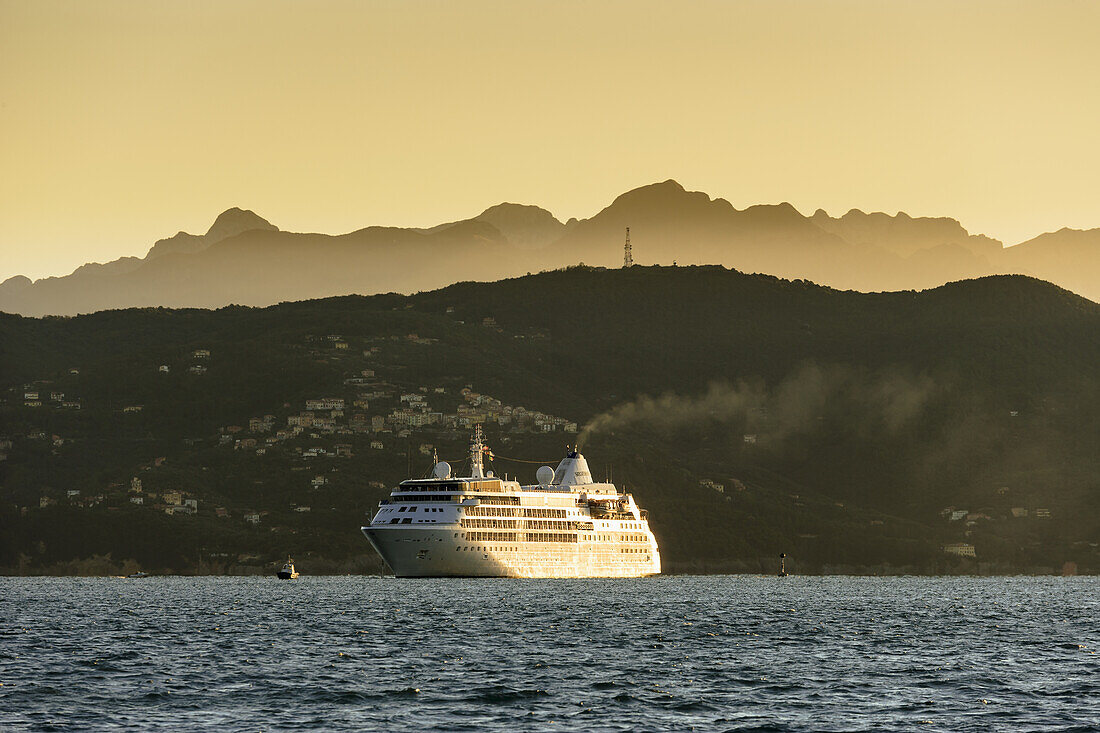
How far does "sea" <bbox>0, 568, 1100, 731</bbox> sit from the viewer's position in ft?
279

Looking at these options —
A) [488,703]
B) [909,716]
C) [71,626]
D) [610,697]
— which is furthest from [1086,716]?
[71,626]

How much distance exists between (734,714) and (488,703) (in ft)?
44.2

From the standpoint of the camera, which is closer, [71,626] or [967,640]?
[967,640]

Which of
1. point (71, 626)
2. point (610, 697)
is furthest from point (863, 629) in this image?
point (71, 626)

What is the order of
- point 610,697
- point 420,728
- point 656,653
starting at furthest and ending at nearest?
1. point 656,653
2. point 610,697
3. point 420,728

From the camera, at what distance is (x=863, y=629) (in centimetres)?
14975

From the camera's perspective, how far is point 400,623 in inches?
5994

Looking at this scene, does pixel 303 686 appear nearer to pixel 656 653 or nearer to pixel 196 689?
pixel 196 689

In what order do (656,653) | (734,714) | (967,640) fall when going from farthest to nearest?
(967,640)
(656,653)
(734,714)

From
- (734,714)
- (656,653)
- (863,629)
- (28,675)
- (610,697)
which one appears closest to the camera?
(734,714)

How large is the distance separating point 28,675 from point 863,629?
76.4 metres

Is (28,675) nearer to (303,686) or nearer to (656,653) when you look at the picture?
(303,686)

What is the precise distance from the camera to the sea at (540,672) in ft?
279

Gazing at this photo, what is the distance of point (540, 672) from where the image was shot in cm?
10669
